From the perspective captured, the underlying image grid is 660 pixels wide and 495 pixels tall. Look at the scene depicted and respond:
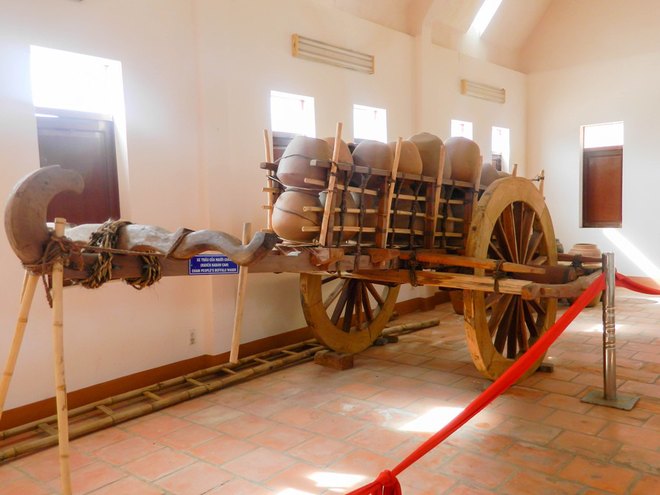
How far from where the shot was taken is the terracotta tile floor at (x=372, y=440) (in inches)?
109

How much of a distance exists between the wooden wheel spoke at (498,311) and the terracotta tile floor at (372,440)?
0.53 metres

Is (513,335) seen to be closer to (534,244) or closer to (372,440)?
(534,244)

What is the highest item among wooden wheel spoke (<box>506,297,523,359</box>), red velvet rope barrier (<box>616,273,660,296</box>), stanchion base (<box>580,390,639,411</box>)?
red velvet rope barrier (<box>616,273,660,296</box>)

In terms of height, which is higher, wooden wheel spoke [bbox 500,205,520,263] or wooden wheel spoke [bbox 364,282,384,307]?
wooden wheel spoke [bbox 500,205,520,263]

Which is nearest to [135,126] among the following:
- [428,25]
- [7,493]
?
[7,493]

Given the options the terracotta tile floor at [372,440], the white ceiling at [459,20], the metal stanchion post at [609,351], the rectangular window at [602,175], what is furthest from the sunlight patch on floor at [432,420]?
the rectangular window at [602,175]

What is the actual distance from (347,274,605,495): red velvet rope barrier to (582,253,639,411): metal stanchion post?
1.57 ft

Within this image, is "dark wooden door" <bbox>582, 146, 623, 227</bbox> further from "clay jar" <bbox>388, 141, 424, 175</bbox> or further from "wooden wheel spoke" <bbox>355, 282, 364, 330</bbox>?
"clay jar" <bbox>388, 141, 424, 175</bbox>

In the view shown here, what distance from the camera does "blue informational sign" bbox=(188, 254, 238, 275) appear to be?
242cm

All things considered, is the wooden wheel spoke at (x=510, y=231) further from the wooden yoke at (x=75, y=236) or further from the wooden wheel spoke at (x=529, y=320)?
the wooden yoke at (x=75, y=236)

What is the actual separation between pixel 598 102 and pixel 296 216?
7.15 metres

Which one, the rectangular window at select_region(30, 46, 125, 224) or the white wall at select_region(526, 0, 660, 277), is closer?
the rectangular window at select_region(30, 46, 125, 224)

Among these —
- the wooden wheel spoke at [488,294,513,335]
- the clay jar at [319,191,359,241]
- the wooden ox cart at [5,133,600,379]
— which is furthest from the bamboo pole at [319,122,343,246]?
A: the wooden wheel spoke at [488,294,513,335]

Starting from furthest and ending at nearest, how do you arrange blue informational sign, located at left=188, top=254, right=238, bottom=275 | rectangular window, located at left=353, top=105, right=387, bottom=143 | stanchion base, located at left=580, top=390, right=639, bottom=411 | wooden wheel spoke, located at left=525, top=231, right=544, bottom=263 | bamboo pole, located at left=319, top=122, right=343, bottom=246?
rectangular window, located at left=353, top=105, right=387, bottom=143, wooden wheel spoke, located at left=525, top=231, right=544, bottom=263, stanchion base, located at left=580, top=390, right=639, bottom=411, bamboo pole, located at left=319, top=122, right=343, bottom=246, blue informational sign, located at left=188, top=254, right=238, bottom=275
